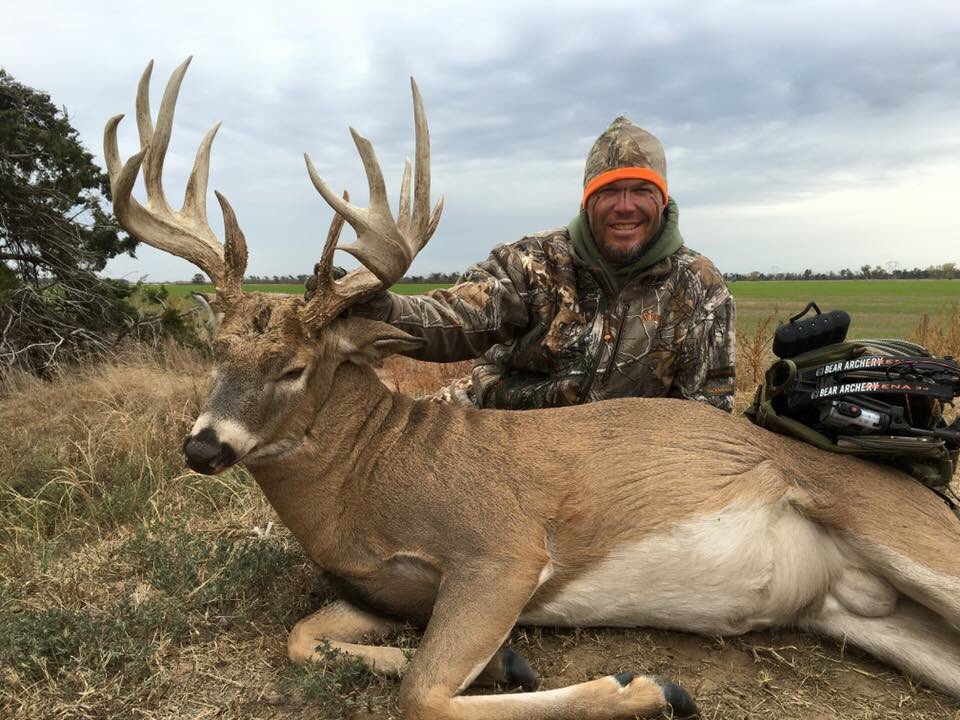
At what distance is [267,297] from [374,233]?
586 mm

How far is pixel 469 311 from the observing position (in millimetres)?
4871

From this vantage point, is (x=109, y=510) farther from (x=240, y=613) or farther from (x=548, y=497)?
(x=548, y=497)

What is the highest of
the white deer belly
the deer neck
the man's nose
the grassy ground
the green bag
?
the man's nose

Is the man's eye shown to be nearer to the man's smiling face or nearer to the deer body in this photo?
the deer body

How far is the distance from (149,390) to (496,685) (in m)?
7.23

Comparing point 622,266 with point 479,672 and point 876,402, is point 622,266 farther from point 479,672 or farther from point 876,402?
point 479,672

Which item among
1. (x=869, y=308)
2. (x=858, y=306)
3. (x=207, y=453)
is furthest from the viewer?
(x=858, y=306)

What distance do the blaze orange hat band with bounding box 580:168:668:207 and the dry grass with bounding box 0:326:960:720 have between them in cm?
295

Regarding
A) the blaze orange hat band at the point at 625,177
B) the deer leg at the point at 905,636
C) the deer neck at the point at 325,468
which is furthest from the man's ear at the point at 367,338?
the deer leg at the point at 905,636

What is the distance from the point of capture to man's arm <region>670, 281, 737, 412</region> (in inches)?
205

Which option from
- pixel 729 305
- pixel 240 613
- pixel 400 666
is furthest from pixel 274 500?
pixel 729 305

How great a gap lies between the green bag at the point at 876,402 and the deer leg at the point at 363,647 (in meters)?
1.80

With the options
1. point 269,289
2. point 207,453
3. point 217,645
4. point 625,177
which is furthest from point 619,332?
point 269,289

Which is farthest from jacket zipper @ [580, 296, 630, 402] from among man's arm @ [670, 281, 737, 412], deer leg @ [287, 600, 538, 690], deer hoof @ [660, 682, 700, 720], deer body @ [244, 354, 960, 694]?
→ deer hoof @ [660, 682, 700, 720]
